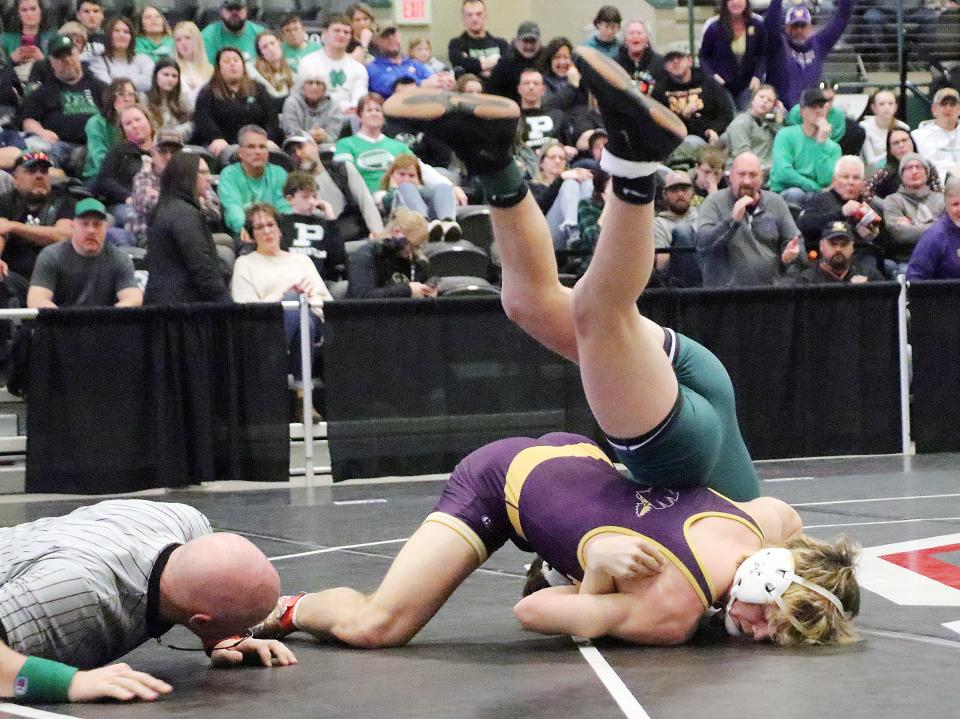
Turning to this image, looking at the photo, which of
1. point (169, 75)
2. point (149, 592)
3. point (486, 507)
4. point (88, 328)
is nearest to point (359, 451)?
point (88, 328)

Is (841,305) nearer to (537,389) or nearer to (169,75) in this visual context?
(537,389)

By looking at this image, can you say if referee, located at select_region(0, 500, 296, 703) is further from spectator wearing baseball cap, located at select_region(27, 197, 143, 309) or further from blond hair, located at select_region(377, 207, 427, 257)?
blond hair, located at select_region(377, 207, 427, 257)

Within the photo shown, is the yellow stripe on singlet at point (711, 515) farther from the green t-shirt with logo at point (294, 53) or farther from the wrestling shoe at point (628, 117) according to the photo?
the green t-shirt with logo at point (294, 53)

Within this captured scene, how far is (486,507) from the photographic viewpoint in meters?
4.43


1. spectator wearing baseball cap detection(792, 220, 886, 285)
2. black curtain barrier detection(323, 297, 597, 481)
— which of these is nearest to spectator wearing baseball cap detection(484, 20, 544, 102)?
spectator wearing baseball cap detection(792, 220, 886, 285)

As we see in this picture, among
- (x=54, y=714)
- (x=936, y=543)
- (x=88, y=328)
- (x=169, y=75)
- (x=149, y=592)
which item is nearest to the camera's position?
(x=54, y=714)

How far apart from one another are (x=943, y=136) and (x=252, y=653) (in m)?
10.1

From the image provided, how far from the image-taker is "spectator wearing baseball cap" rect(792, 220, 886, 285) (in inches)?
394

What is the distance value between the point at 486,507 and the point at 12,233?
19.6 feet

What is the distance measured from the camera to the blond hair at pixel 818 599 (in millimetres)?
4047

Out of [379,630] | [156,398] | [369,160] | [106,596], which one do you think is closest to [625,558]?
[379,630]

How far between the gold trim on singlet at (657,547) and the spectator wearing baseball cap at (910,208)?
7444 mm

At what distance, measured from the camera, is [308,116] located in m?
12.0

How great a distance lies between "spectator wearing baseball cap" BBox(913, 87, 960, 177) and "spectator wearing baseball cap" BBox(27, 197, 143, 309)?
7.02 m
